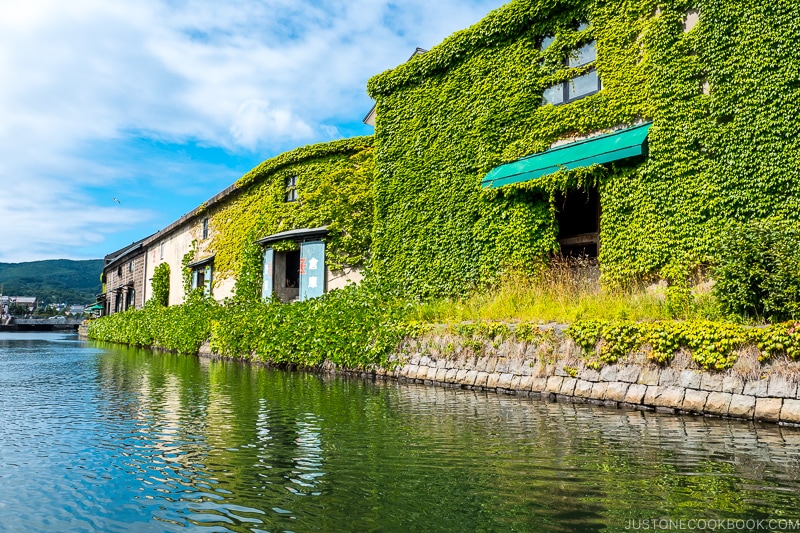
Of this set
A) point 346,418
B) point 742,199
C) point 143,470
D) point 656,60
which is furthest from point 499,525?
point 656,60

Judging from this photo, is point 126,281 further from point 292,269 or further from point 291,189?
point 291,189

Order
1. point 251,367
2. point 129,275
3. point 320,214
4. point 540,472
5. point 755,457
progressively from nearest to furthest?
point 540,472 < point 755,457 < point 251,367 < point 320,214 < point 129,275

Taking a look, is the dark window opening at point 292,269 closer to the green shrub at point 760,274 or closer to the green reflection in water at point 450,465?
the green reflection in water at point 450,465

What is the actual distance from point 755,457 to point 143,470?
5.24 metres

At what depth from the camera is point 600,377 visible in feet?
28.4

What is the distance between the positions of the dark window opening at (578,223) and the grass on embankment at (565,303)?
1.13 m

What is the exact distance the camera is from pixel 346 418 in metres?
7.10

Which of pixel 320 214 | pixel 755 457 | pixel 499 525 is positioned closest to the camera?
pixel 499 525

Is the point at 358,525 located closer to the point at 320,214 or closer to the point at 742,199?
the point at 742,199

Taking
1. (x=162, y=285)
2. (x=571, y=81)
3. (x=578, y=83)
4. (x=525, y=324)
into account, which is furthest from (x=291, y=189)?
(x=162, y=285)

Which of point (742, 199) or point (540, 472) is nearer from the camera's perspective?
point (540, 472)

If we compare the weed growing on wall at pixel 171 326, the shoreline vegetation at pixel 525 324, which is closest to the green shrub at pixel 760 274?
the shoreline vegetation at pixel 525 324

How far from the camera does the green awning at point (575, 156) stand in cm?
1147

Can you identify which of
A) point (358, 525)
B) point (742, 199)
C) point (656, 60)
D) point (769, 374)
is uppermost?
point (656, 60)
